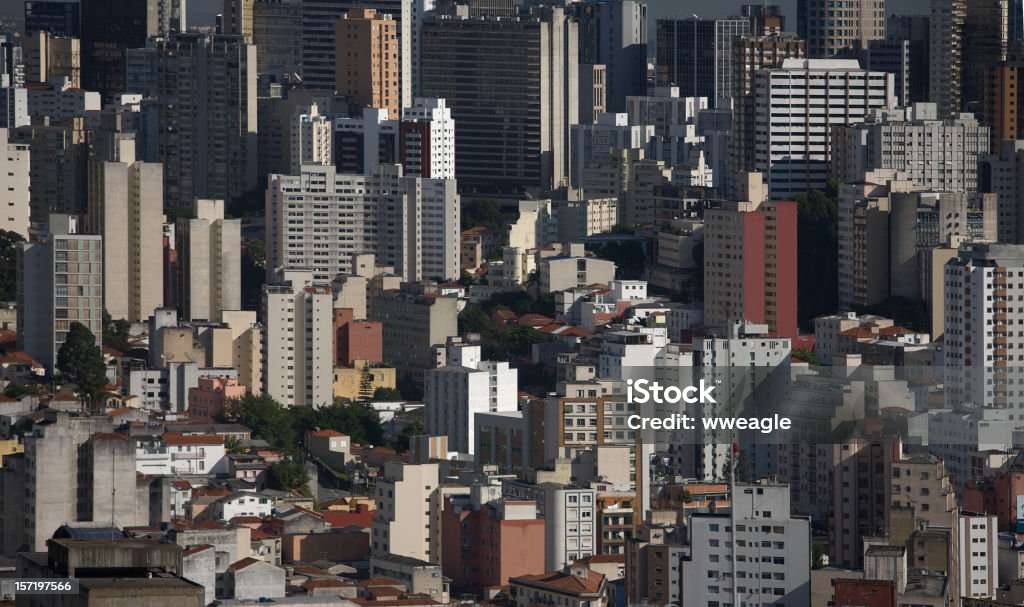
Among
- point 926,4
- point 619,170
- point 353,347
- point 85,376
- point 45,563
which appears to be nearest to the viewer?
point 45,563

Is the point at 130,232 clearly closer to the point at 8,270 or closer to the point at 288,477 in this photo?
the point at 8,270

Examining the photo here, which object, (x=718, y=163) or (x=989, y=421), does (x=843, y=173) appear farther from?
(x=989, y=421)

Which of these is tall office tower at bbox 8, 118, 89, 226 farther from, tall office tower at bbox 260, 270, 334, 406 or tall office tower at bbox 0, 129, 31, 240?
tall office tower at bbox 260, 270, 334, 406

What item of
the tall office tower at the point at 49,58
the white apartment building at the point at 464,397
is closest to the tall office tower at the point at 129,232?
the white apartment building at the point at 464,397

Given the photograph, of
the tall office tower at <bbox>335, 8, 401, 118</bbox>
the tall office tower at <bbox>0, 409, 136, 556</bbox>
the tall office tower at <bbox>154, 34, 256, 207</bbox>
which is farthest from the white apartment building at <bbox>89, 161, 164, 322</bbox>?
the tall office tower at <bbox>0, 409, 136, 556</bbox>

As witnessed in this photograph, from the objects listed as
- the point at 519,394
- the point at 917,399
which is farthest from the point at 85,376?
the point at 917,399

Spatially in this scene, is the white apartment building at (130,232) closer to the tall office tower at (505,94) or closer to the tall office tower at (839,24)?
the tall office tower at (505,94)
